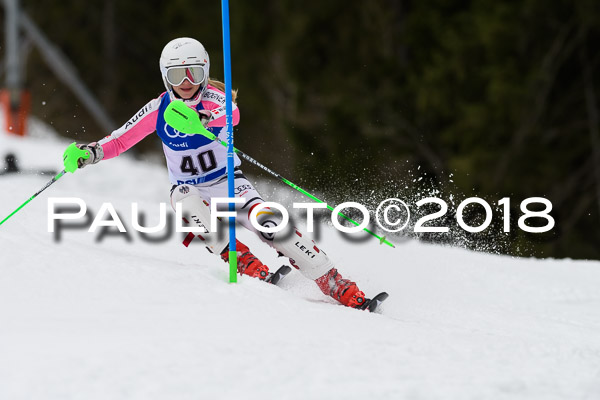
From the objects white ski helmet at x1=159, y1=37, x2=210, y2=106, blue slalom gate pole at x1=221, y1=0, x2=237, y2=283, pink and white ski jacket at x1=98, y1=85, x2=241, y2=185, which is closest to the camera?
blue slalom gate pole at x1=221, y1=0, x2=237, y2=283

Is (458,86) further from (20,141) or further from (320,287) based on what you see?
(320,287)

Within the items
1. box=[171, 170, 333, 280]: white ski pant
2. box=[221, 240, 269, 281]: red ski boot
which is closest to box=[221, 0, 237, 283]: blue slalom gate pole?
box=[171, 170, 333, 280]: white ski pant

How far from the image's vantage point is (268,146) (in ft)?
70.5

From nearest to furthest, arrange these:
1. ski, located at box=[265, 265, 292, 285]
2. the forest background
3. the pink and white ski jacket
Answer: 1. the pink and white ski jacket
2. ski, located at box=[265, 265, 292, 285]
3. the forest background

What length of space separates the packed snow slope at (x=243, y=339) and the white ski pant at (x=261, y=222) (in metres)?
0.30

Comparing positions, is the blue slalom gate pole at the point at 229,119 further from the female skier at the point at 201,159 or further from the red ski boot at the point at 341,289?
the red ski boot at the point at 341,289

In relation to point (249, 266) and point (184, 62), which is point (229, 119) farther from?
point (249, 266)

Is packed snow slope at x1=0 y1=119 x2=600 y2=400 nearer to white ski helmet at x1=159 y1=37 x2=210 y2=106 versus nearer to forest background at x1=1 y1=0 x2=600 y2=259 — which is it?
white ski helmet at x1=159 y1=37 x2=210 y2=106

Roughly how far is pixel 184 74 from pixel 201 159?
57 centimetres

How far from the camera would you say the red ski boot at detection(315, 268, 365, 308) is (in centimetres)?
502

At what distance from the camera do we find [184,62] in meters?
4.78

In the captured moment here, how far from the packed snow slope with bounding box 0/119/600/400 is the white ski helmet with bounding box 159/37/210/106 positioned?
1.05 metres

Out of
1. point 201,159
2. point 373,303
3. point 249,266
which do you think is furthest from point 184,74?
point 373,303

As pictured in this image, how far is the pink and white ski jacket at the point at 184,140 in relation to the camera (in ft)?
16.3
